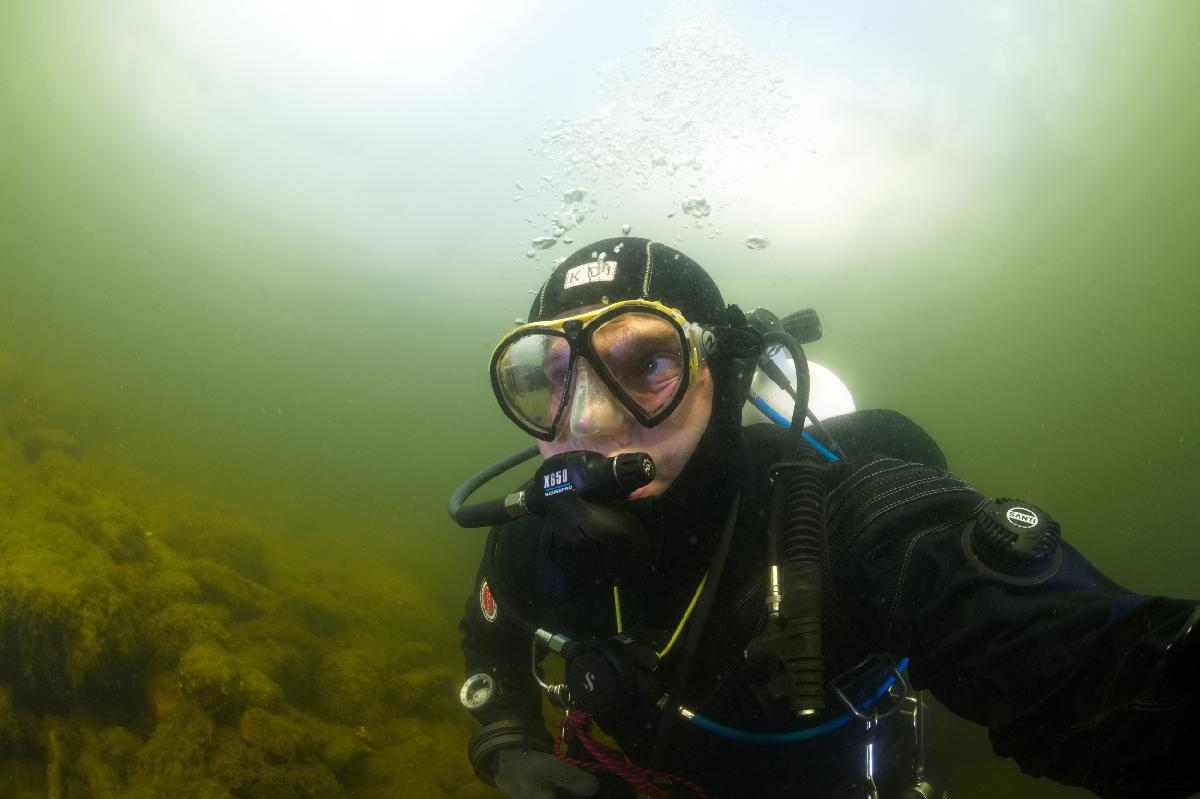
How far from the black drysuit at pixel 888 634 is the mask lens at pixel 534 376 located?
625 mm

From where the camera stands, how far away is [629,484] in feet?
5.95

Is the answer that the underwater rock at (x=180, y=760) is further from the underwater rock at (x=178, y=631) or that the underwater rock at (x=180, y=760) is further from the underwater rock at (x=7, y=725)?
the underwater rock at (x=7, y=725)

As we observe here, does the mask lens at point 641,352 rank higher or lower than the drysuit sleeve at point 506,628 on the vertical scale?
higher

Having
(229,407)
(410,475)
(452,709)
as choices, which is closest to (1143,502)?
(452,709)

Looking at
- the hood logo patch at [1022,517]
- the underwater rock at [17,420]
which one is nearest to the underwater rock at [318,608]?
the hood logo patch at [1022,517]

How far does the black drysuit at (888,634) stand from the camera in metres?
1.13

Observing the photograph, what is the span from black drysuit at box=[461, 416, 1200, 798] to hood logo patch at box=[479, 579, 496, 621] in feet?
0.06

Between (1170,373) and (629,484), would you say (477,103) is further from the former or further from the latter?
(1170,373)

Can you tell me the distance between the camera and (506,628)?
3133 millimetres

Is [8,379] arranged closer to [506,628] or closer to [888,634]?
[506,628]

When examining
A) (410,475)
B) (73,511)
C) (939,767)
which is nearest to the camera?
(939,767)

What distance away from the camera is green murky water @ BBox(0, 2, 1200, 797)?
8.12 metres

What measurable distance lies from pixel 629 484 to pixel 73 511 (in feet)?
34.6

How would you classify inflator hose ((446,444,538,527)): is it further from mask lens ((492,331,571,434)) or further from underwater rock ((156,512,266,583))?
underwater rock ((156,512,266,583))
